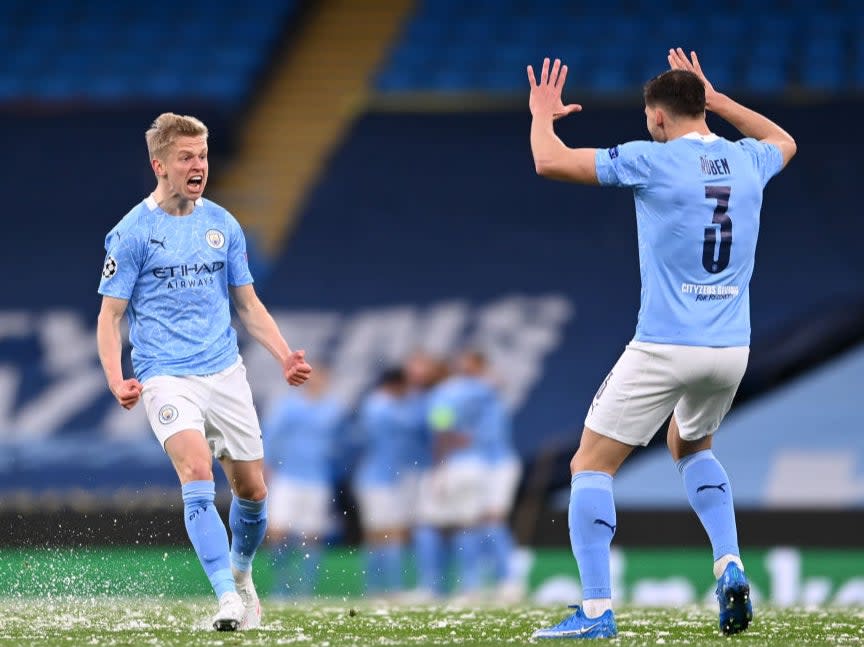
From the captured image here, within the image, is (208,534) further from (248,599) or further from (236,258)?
(236,258)

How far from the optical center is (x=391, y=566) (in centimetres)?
1428

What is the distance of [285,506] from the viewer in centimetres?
1482

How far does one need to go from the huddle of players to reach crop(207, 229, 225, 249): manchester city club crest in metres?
6.23

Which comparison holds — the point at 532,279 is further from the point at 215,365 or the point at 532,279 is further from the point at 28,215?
the point at 215,365

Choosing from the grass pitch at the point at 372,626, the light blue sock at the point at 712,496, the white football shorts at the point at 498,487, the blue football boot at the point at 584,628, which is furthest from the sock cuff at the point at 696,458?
the white football shorts at the point at 498,487

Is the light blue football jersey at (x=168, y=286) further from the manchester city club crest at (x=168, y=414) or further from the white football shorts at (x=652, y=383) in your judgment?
the white football shorts at (x=652, y=383)

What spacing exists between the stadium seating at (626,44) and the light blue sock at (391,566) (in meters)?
5.63

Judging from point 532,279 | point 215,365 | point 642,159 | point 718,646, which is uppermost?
point 532,279

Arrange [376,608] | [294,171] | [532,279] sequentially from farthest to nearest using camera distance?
[294,171] < [532,279] < [376,608]

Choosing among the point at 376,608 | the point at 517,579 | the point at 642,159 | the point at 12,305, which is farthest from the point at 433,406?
the point at 642,159

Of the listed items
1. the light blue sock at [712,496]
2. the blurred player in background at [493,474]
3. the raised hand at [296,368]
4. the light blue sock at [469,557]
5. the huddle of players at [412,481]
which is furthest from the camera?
the huddle of players at [412,481]

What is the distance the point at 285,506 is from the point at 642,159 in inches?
351

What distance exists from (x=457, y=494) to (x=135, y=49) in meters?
7.69

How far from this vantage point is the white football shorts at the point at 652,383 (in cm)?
647
